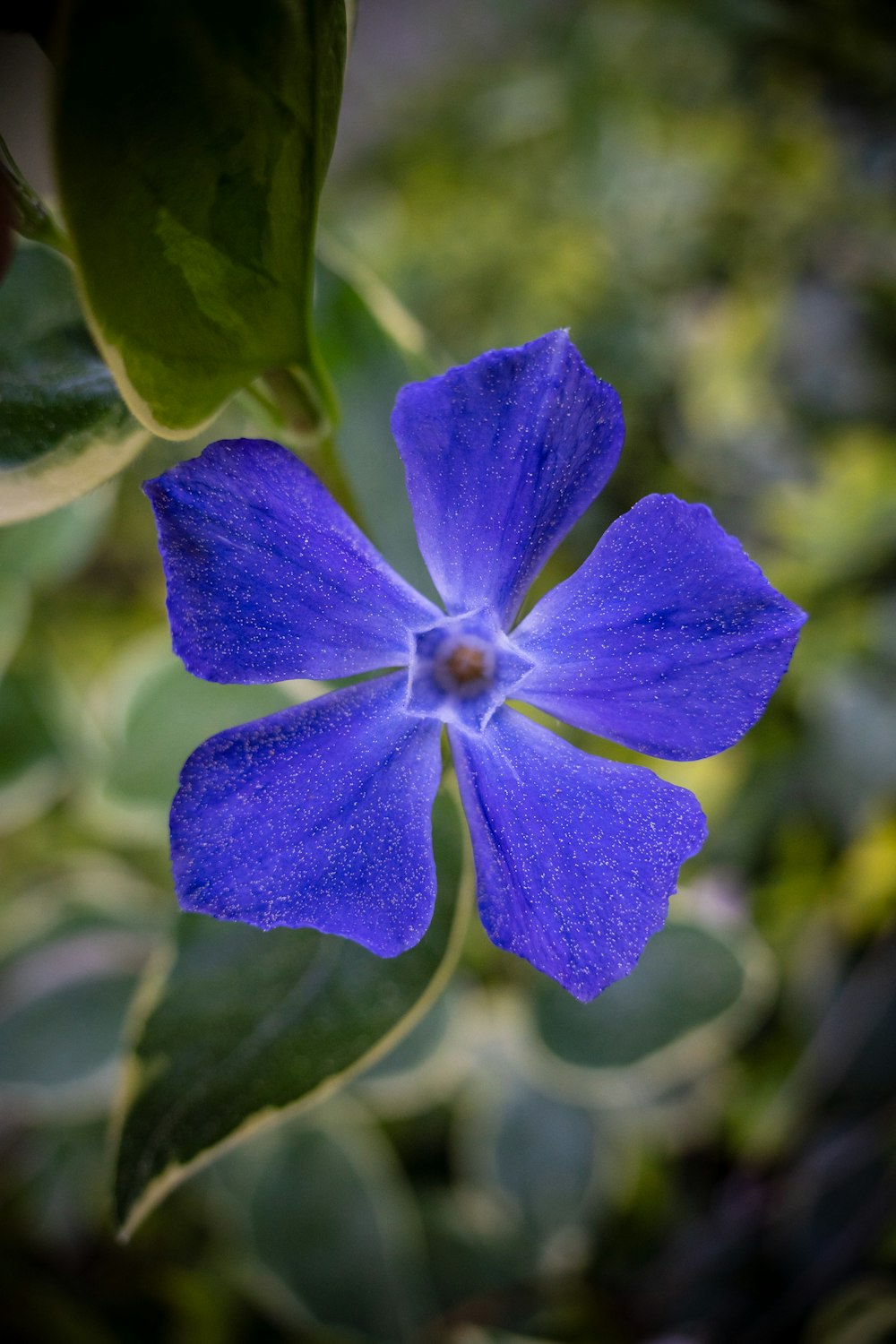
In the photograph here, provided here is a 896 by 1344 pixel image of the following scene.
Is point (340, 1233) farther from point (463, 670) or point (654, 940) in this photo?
point (463, 670)

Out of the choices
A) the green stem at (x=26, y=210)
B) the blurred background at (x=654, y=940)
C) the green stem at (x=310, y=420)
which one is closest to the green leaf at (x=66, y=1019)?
the blurred background at (x=654, y=940)

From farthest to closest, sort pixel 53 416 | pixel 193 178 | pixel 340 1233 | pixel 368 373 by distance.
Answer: pixel 340 1233, pixel 368 373, pixel 53 416, pixel 193 178

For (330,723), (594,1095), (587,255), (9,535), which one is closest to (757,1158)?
(594,1095)

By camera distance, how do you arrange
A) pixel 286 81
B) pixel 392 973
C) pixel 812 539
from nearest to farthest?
pixel 286 81 → pixel 392 973 → pixel 812 539

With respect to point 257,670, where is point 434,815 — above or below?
below

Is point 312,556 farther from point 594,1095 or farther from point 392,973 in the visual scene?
point 594,1095

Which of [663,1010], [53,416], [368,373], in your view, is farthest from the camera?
[663,1010]

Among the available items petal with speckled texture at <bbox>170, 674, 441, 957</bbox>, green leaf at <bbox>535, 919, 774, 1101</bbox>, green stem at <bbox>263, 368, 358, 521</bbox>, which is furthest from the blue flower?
green leaf at <bbox>535, 919, 774, 1101</bbox>

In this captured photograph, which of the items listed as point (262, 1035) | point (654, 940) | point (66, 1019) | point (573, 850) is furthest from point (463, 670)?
point (66, 1019)

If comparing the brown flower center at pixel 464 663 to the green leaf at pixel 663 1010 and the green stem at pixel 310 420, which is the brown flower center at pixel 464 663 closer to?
the green stem at pixel 310 420
